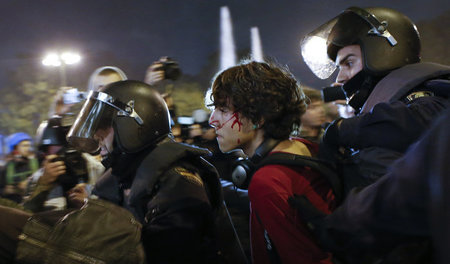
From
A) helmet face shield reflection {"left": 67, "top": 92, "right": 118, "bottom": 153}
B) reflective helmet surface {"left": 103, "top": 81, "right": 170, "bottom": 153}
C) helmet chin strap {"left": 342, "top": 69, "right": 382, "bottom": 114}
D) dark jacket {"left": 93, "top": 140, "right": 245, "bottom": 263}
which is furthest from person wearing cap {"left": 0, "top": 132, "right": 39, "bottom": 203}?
helmet chin strap {"left": 342, "top": 69, "right": 382, "bottom": 114}

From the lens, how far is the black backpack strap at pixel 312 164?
154cm

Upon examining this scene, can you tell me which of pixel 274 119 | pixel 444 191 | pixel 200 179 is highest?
pixel 444 191

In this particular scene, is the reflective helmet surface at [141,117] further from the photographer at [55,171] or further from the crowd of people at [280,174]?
the photographer at [55,171]

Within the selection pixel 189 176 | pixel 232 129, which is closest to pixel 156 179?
pixel 189 176

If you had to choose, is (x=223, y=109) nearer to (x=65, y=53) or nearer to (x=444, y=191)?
(x=444, y=191)

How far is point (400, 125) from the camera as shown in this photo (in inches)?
56.2

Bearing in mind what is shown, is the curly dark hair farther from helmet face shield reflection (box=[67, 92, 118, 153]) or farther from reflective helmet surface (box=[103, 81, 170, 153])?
helmet face shield reflection (box=[67, 92, 118, 153])

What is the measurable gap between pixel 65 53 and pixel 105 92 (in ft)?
57.5

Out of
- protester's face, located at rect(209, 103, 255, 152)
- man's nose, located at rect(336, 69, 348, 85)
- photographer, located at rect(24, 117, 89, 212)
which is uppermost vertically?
man's nose, located at rect(336, 69, 348, 85)

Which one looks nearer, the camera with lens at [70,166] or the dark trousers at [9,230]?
the dark trousers at [9,230]

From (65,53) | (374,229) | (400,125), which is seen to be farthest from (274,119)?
(65,53)

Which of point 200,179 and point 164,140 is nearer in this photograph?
point 200,179

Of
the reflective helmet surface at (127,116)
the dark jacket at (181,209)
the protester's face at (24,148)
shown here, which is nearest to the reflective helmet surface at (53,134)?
the reflective helmet surface at (127,116)

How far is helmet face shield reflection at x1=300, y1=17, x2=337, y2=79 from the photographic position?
7.66ft
